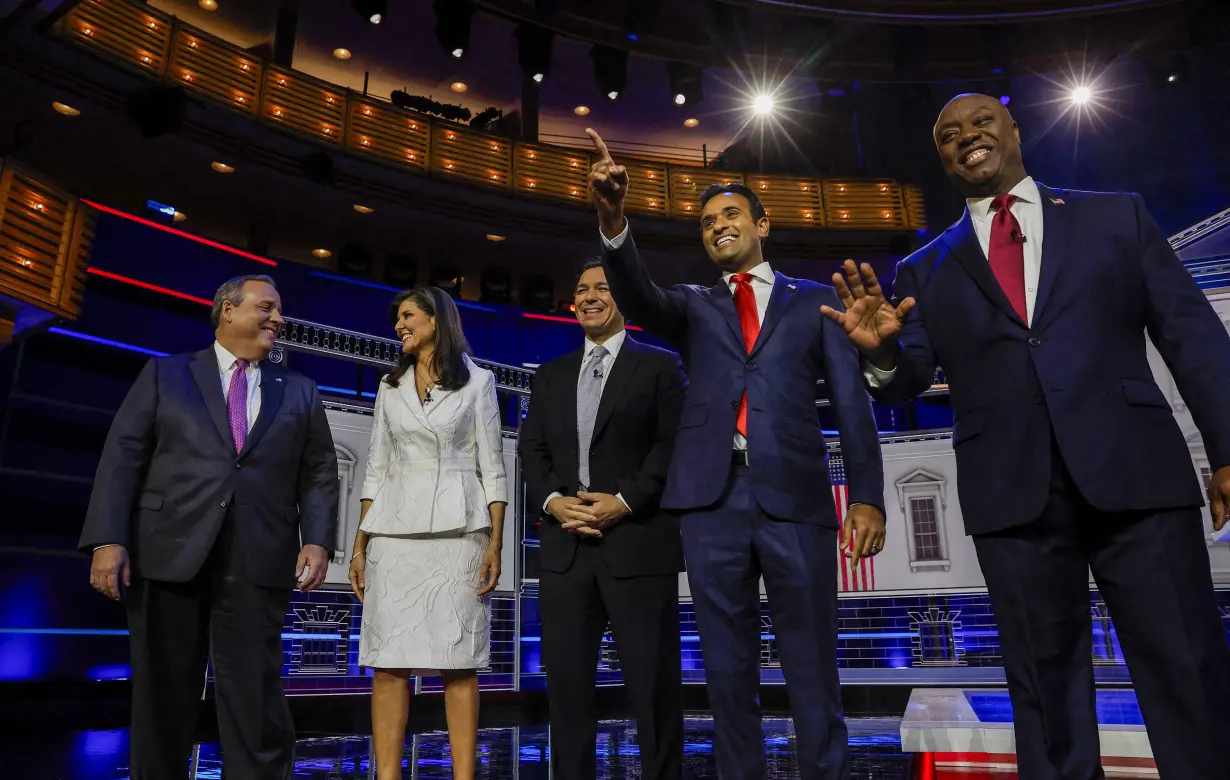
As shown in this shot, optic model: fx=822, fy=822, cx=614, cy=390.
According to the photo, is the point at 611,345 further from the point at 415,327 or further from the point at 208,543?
the point at 208,543

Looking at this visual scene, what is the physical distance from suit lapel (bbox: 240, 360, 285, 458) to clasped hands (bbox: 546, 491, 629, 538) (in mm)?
962

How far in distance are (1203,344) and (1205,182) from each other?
11311mm

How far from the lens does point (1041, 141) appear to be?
A: 12.2 meters

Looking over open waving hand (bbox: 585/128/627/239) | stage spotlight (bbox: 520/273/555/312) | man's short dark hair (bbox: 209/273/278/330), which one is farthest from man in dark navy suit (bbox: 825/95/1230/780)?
stage spotlight (bbox: 520/273/555/312)

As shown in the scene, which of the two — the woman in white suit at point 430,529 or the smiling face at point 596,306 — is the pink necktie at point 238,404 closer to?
the woman in white suit at point 430,529

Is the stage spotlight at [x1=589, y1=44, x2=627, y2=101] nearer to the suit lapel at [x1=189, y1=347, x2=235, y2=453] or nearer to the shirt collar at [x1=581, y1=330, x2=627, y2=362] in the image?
the shirt collar at [x1=581, y1=330, x2=627, y2=362]

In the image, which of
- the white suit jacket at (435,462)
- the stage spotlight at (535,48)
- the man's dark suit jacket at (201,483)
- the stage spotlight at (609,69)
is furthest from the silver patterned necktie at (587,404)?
the stage spotlight at (609,69)

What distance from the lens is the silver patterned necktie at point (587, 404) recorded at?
8.46 feet

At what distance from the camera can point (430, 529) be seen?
101 inches

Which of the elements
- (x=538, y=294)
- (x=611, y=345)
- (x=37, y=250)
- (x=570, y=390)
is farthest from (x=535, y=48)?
(x=570, y=390)

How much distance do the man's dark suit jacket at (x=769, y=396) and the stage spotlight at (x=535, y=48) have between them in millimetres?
10212

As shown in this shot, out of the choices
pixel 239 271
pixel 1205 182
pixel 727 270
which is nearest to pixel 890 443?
pixel 727 270

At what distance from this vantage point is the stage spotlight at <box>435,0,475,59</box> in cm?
1054

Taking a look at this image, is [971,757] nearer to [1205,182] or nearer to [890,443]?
[890,443]
